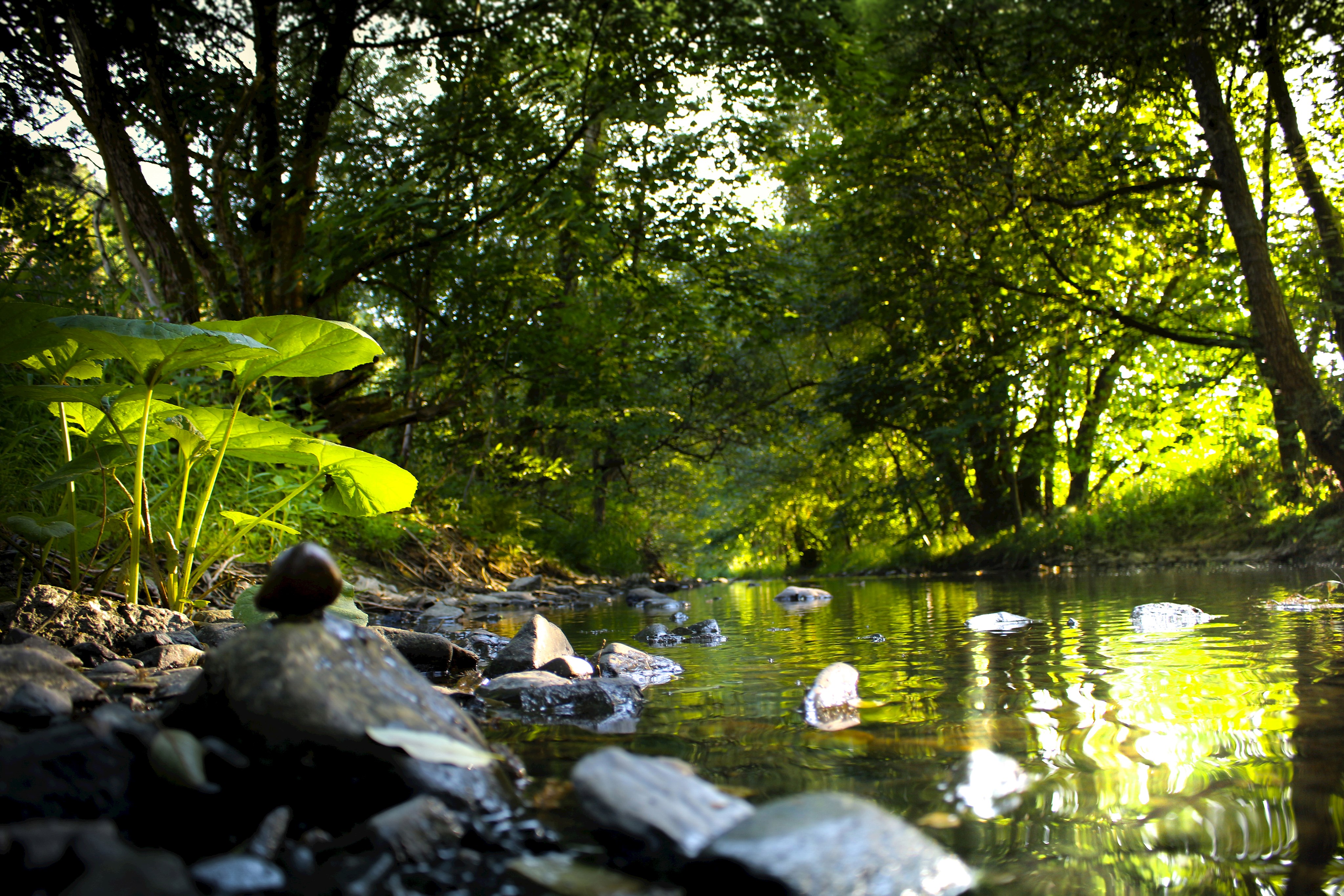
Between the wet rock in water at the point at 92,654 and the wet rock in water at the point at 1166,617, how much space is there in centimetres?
362

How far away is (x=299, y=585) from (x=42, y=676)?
0.60 metres

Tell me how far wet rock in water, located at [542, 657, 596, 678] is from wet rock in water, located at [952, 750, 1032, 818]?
48.3 inches

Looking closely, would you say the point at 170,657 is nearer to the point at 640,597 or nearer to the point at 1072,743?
the point at 1072,743

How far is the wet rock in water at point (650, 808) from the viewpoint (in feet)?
3.20

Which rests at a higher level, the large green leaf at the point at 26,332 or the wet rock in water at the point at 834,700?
the large green leaf at the point at 26,332

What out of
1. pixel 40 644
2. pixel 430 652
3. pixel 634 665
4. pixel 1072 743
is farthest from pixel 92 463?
pixel 1072 743

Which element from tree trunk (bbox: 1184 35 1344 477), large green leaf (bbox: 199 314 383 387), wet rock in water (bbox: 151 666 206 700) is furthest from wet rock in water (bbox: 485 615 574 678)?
tree trunk (bbox: 1184 35 1344 477)

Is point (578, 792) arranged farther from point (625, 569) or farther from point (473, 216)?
point (625, 569)

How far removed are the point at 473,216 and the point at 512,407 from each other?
2151mm

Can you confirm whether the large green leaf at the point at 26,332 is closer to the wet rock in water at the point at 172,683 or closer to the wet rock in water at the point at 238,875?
the wet rock in water at the point at 172,683

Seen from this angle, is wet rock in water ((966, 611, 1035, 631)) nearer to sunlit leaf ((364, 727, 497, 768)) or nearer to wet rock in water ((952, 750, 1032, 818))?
wet rock in water ((952, 750, 1032, 818))

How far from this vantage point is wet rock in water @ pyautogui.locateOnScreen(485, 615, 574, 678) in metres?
2.51

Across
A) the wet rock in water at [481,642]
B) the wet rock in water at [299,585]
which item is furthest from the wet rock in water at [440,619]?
the wet rock in water at [299,585]

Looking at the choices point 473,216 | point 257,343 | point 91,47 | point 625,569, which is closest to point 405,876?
point 257,343
